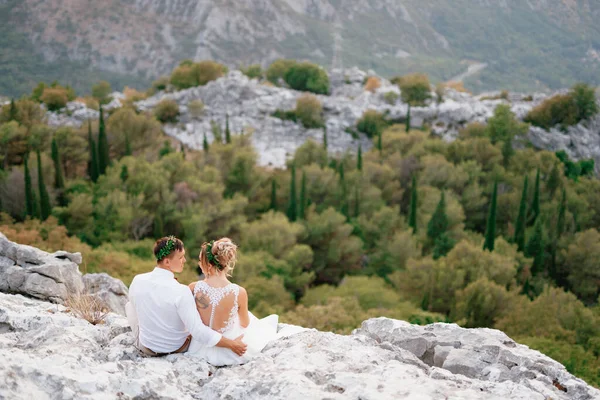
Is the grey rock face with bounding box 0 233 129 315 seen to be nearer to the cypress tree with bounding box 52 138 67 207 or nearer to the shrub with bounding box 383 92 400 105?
the cypress tree with bounding box 52 138 67 207

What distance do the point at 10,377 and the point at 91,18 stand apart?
171958 millimetres

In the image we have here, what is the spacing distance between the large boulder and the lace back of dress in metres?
3.40

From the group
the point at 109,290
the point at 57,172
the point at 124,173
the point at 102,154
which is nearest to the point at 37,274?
the point at 109,290

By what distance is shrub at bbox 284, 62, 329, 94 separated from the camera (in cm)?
9150

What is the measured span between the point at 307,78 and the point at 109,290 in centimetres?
8500

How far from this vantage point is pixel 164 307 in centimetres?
630

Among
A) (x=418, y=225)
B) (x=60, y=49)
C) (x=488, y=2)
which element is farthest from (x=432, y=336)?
(x=488, y=2)

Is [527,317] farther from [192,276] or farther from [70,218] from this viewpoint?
[70,218]

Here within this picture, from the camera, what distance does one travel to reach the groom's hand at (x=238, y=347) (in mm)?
6133

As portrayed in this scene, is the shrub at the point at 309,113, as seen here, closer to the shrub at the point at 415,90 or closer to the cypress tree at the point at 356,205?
the shrub at the point at 415,90

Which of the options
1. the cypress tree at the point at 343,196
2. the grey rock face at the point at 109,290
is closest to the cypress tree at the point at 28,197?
the cypress tree at the point at 343,196

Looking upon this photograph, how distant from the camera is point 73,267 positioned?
9.84 metres

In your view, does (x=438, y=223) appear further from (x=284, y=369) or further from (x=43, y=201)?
(x=284, y=369)

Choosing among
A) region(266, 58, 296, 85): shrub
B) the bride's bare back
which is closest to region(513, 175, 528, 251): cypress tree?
the bride's bare back
